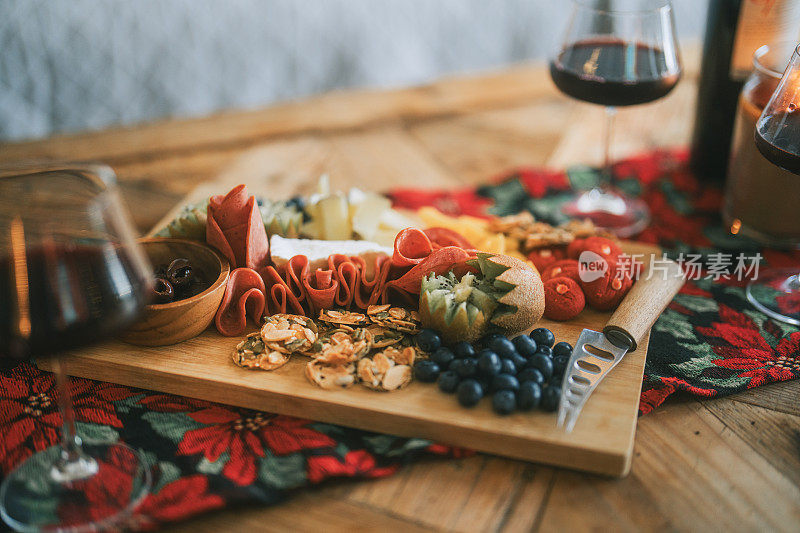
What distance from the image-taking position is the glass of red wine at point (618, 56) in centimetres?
96

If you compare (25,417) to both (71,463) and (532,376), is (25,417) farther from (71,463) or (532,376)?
(532,376)

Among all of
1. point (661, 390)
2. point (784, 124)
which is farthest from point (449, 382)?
point (784, 124)

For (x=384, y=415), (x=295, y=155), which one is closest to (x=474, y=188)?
(x=295, y=155)

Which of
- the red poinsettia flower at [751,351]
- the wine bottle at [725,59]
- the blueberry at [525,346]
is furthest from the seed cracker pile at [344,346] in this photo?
the wine bottle at [725,59]

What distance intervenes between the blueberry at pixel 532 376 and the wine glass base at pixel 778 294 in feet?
1.23

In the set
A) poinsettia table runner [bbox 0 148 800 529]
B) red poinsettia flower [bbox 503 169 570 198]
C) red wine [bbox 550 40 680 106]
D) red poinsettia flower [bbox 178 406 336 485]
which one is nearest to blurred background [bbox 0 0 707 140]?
red poinsettia flower [bbox 503 169 570 198]

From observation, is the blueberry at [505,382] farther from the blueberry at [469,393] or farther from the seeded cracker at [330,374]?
the seeded cracker at [330,374]

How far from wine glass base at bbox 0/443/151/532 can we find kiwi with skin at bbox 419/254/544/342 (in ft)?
1.02

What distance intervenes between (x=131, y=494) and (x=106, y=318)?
16 cm

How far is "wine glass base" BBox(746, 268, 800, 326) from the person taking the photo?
86 cm

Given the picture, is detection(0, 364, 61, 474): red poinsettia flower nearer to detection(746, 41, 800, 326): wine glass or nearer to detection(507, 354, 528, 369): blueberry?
detection(507, 354, 528, 369): blueberry

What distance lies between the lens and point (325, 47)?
1.55 meters

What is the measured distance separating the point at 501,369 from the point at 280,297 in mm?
260

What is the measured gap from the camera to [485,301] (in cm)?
72
